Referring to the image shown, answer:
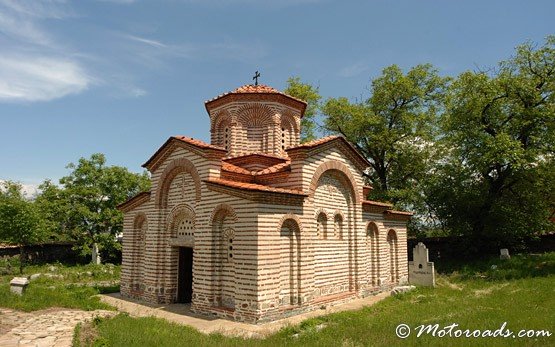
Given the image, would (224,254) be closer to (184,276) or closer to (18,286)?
(184,276)

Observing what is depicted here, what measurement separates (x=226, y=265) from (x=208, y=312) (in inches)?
56.0

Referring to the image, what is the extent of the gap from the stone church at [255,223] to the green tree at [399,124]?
9.78m

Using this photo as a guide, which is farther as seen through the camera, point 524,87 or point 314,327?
point 524,87

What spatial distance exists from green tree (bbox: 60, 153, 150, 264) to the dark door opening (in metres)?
14.1

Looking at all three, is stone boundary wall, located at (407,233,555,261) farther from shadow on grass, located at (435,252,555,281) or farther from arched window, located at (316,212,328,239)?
arched window, located at (316,212,328,239)

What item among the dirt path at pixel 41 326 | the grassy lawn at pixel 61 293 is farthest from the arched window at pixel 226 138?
the dirt path at pixel 41 326

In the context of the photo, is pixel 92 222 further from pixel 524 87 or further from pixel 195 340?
pixel 524 87

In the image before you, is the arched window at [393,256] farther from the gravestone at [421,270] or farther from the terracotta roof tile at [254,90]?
the terracotta roof tile at [254,90]

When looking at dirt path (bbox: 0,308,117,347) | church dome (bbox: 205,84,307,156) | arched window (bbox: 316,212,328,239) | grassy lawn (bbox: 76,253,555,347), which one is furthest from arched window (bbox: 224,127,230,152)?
grassy lawn (bbox: 76,253,555,347)

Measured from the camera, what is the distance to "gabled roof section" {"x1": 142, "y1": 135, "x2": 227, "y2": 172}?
1155cm

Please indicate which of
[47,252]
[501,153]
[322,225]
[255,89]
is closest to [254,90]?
[255,89]

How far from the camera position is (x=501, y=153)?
19.9 meters

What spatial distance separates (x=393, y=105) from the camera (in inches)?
1056

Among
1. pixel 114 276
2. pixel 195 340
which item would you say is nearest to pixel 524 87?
pixel 195 340
